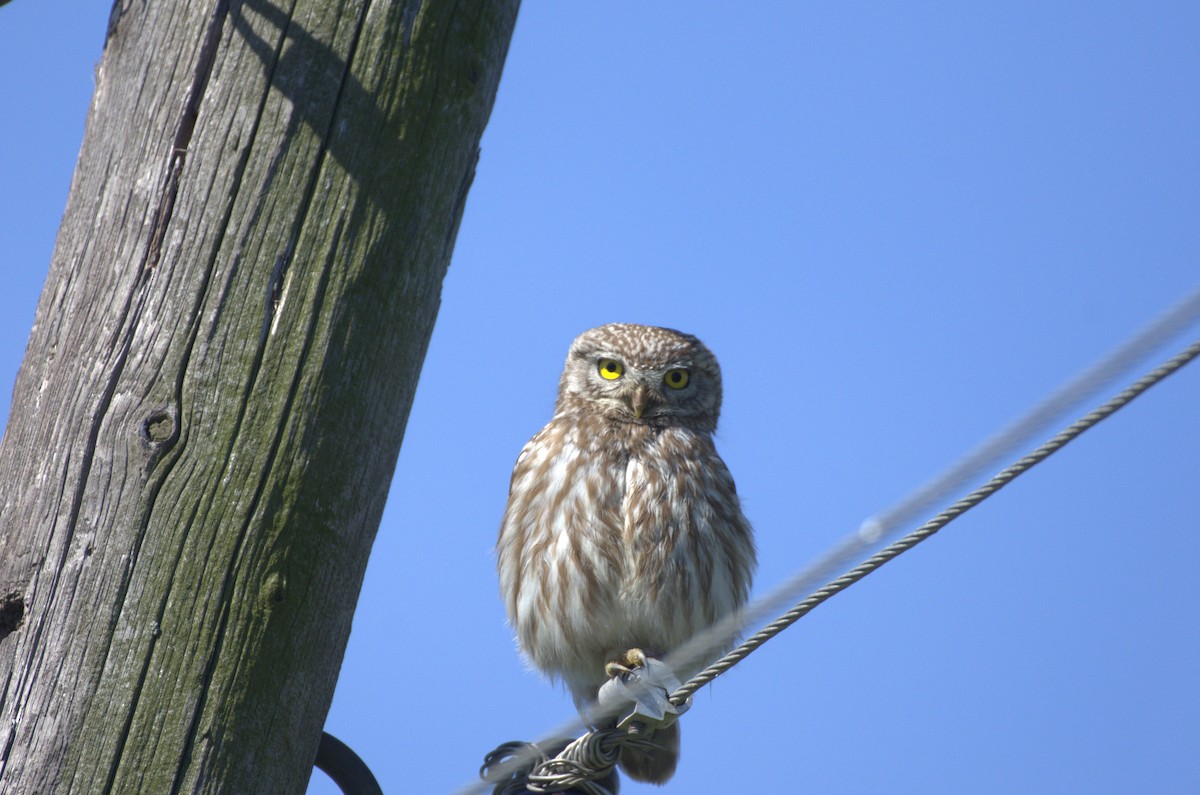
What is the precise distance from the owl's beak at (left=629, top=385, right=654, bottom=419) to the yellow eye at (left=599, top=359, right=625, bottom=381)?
0.58 feet

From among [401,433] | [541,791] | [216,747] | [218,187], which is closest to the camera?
[216,747]

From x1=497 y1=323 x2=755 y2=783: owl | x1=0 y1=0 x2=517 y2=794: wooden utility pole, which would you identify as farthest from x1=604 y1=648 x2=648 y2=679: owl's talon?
x1=0 y1=0 x2=517 y2=794: wooden utility pole

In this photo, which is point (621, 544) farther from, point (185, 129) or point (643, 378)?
point (185, 129)

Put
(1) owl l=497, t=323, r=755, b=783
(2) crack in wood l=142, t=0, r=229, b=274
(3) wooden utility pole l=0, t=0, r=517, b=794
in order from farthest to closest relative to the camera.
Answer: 1. (1) owl l=497, t=323, r=755, b=783
2. (2) crack in wood l=142, t=0, r=229, b=274
3. (3) wooden utility pole l=0, t=0, r=517, b=794

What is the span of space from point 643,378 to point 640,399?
0.48 ft

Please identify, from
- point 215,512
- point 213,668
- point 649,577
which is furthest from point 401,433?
point 649,577

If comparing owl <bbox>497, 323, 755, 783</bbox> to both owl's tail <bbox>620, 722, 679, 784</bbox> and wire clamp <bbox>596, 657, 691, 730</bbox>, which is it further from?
wire clamp <bbox>596, 657, 691, 730</bbox>

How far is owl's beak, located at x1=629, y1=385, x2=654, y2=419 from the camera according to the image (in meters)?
5.02

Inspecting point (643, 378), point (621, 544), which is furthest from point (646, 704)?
point (643, 378)

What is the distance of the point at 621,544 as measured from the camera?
4383 mm

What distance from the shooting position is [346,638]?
2.32m

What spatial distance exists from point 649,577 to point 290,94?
8.31ft

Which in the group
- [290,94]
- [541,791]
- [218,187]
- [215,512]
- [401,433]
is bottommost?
[541,791]

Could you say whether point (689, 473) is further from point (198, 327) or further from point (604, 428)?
point (198, 327)
